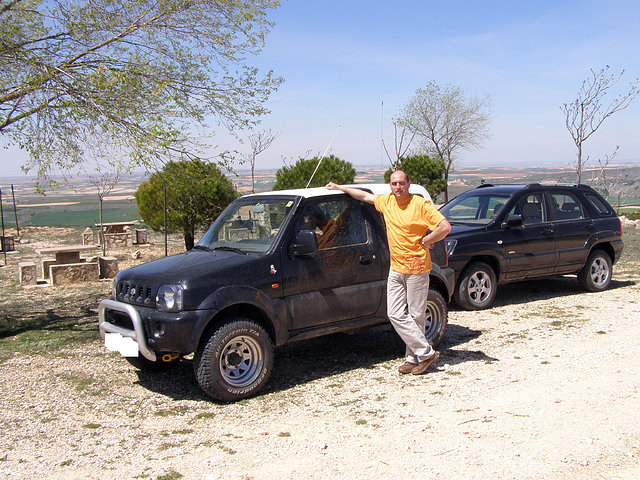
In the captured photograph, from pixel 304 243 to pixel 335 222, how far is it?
25.6 inches

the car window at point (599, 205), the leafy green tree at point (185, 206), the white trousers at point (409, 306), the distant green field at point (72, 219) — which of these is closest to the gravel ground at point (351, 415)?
the white trousers at point (409, 306)

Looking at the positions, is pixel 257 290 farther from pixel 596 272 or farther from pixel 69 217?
pixel 69 217

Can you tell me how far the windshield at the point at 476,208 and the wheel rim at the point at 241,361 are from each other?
5.25m

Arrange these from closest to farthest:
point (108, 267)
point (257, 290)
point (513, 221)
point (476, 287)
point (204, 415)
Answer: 1. point (204, 415)
2. point (257, 290)
3. point (476, 287)
4. point (513, 221)
5. point (108, 267)

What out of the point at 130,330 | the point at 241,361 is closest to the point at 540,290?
the point at 241,361

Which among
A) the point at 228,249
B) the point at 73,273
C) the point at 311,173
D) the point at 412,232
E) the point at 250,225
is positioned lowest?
the point at 73,273

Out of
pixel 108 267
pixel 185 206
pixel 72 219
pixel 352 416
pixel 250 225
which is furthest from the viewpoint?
pixel 72 219

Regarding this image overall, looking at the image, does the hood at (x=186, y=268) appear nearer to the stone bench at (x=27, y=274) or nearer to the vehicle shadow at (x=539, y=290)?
the vehicle shadow at (x=539, y=290)

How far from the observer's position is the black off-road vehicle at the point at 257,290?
16.8ft

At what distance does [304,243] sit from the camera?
18.3 ft

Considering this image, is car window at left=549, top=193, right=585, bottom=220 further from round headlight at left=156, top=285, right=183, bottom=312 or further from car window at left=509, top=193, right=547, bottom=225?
→ round headlight at left=156, top=285, right=183, bottom=312

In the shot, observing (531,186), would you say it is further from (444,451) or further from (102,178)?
(102,178)

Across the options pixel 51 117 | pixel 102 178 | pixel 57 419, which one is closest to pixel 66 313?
pixel 51 117

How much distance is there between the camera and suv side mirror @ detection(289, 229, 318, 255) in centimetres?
558
